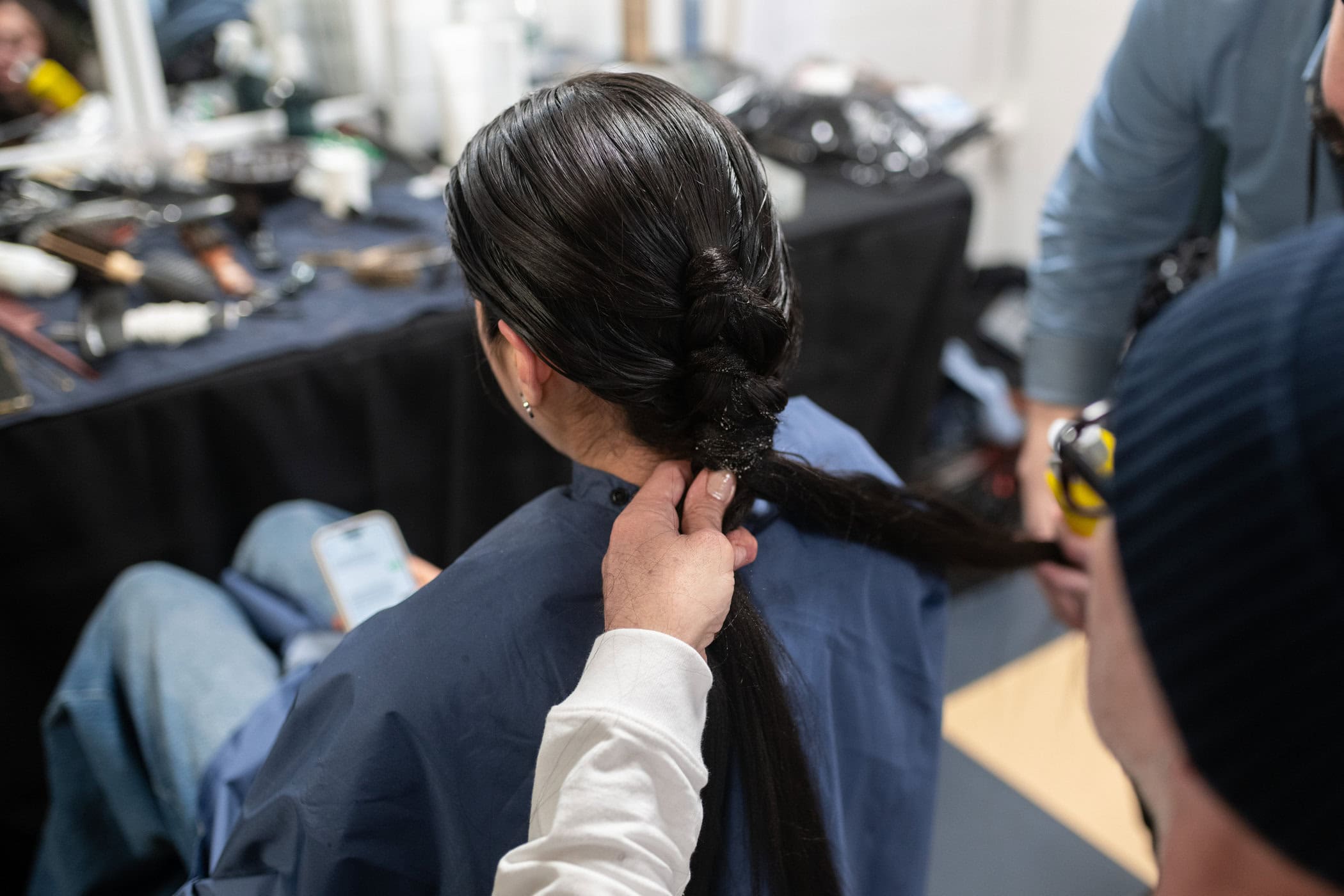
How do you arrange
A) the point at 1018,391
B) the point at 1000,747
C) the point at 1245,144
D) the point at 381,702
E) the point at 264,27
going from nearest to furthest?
the point at 381,702, the point at 1245,144, the point at 1000,747, the point at 264,27, the point at 1018,391

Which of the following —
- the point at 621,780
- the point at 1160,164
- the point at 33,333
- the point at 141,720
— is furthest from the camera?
the point at 33,333

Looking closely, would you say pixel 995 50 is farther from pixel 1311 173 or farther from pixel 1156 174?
pixel 1311 173

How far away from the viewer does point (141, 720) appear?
98 centimetres

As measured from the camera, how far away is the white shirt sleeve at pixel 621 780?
1.69 feet

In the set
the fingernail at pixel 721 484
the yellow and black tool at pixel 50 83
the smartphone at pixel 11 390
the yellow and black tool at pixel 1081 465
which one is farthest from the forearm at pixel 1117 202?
the yellow and black tool at pixel 50 83

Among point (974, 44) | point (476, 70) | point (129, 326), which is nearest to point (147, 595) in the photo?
point (129, 326)

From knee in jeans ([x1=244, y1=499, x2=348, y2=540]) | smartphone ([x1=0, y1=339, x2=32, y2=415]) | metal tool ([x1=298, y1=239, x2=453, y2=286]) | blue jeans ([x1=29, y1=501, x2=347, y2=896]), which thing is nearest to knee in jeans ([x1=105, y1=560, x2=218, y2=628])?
blue jeans ([x1=29, y1=501, x2=347, y2=896])

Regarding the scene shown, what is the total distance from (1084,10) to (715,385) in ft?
6.96

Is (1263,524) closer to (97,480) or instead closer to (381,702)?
(381,702)

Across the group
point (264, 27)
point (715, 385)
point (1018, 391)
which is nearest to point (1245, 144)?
point (715, 385)

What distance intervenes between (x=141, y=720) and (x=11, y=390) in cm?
46

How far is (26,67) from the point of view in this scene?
174 cm

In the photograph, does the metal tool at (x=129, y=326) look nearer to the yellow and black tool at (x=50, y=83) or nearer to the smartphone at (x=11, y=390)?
the smartphone at (x=11, y=390)

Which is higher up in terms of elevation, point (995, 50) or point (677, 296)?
point (677, 296)
